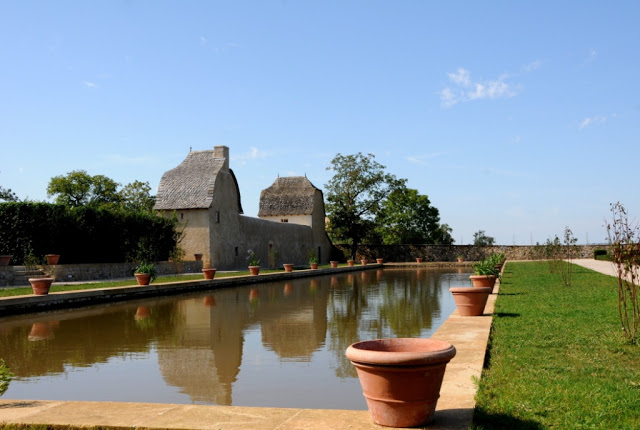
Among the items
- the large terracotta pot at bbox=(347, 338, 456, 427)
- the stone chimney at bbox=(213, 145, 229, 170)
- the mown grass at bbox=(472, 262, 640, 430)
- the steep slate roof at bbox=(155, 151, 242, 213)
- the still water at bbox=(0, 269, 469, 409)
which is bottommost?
the still water at bbox=(0, 269, 469, 409)

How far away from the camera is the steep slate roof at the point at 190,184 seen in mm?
33188

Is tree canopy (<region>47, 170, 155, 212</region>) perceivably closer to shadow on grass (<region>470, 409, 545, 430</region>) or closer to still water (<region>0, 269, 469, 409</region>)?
still water (<region>0, 269, 469, 409</region>)

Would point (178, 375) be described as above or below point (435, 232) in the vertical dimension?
below

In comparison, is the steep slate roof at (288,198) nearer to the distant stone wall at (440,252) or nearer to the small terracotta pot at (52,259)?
the distant stone wall at (440,252)

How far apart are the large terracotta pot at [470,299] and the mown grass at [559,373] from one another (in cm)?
35

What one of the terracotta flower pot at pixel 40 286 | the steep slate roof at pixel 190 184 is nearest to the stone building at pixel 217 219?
the steep slate roof at pixel 190 184

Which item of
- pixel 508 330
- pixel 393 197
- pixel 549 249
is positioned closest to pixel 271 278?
pixel 549 249

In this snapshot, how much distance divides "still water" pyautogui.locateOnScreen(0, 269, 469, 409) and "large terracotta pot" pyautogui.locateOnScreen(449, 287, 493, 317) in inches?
27.7

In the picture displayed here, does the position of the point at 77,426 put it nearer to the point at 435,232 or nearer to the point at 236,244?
the point at 236,244

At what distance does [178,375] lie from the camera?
687 centimetres

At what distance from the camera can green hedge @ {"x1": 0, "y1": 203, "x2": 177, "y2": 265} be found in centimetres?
2217

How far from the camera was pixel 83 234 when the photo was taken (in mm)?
25281

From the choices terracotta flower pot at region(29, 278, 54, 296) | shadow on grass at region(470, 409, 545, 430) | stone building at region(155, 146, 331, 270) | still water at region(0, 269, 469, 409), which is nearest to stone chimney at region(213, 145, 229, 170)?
stone building at region(155, 146, 331, 270)

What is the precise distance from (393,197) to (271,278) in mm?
33908
